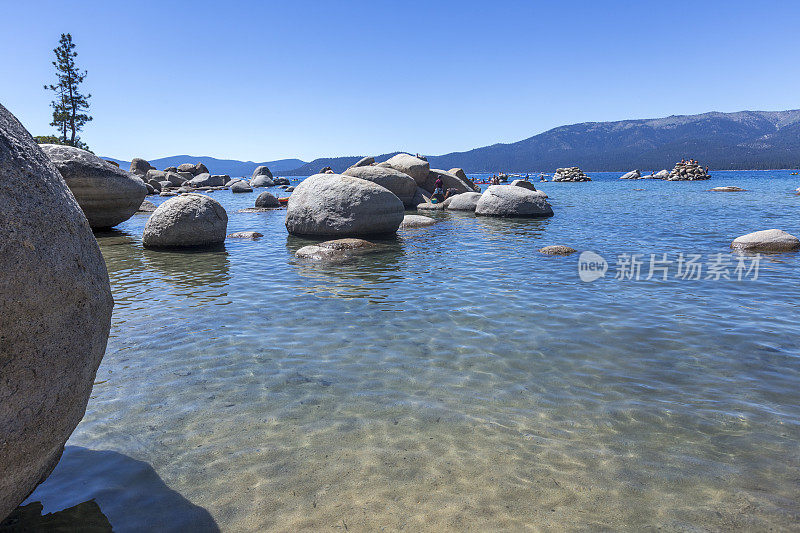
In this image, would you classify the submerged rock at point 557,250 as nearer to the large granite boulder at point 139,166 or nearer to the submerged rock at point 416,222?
the submerged rock at point 416,222

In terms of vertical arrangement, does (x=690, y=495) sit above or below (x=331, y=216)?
below

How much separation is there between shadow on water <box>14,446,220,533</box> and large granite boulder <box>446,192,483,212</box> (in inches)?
898

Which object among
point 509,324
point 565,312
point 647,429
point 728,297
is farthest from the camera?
point 728,297

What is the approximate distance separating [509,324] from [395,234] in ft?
32.9

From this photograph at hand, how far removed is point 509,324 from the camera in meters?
6.98

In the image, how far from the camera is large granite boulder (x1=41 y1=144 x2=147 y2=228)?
1479 cm

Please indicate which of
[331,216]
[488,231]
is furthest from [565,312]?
[488,231]

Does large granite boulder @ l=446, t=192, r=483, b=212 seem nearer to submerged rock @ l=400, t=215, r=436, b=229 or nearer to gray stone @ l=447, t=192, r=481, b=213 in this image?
gray stone @ l=447, t=192, r=481, b=213

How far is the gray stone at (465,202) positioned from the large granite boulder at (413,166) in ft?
13.5

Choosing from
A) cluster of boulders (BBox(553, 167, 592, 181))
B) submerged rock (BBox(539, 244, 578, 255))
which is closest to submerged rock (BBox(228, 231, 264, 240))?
submerged rock (BBox(539, 244, 578, 255))

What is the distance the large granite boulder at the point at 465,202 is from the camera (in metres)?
25.5

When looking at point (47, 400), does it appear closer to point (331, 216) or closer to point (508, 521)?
point (508, 521)

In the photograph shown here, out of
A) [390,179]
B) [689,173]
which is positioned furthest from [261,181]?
[689,173]

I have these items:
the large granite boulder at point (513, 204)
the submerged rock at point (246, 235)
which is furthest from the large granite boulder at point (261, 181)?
the submerged rock at point (246, 235)
